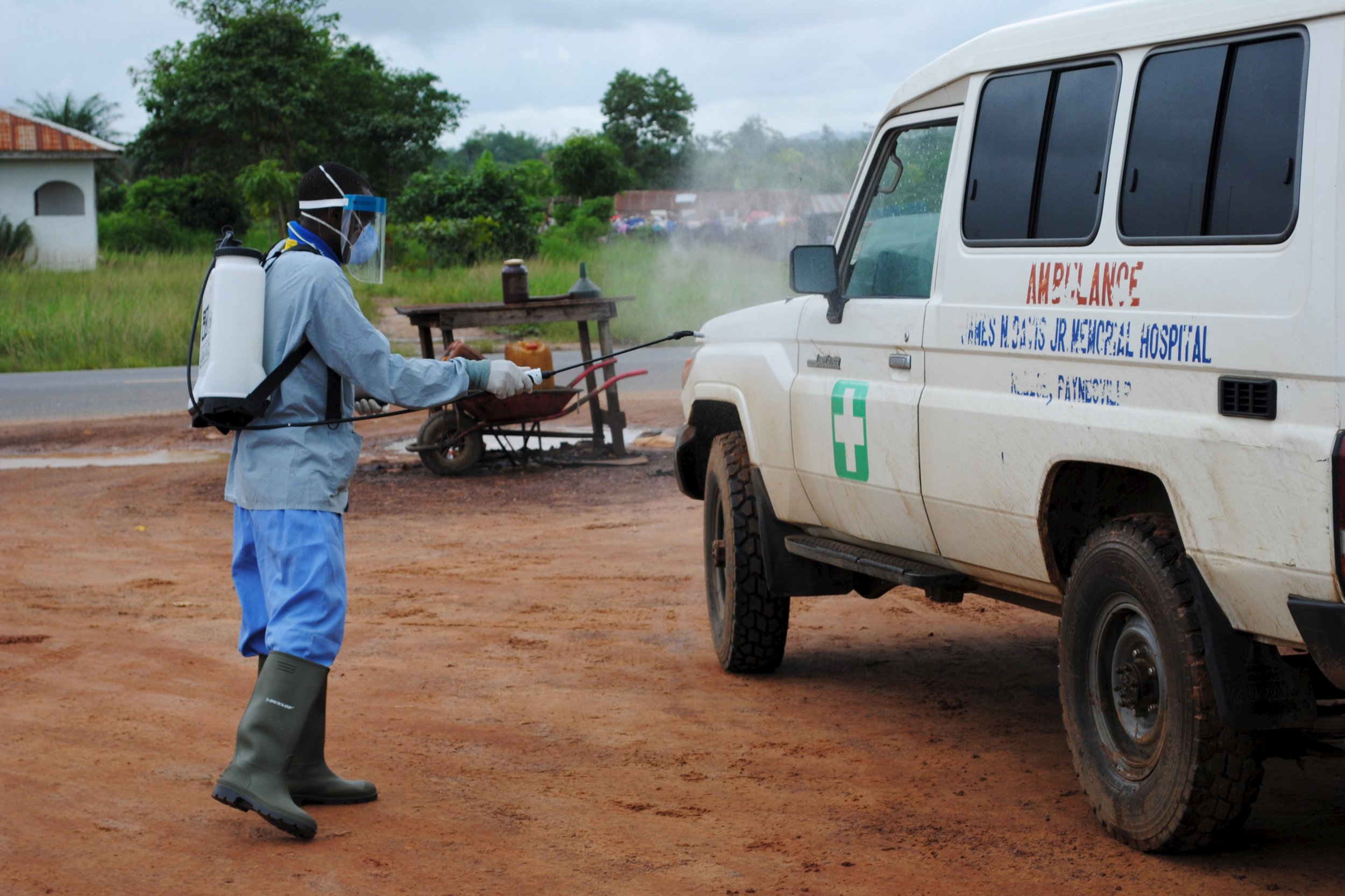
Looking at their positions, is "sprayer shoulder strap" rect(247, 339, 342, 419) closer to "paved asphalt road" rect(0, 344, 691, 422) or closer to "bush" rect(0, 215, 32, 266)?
"paved asphalt road" rect(0, 344, 691, 422)

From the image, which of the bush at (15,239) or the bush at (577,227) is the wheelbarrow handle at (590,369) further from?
the bush at (15,239)

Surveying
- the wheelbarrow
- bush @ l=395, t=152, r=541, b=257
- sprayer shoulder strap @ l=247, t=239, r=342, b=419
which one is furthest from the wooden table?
bush @ l=395, t=152, r=541, b=257

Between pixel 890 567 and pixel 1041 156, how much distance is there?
5.16ft

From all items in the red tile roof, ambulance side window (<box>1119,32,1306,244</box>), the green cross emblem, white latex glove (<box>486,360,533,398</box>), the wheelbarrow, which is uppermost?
the red tile roof

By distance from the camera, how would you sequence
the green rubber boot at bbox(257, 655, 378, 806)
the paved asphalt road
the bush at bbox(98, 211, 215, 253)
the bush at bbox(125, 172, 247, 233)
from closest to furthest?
the green rubber boot at bbox(257, 655, 378, 806)
the paved asphalt road
the bush at bbox(98, 211, 215, 253)
the bush at bbox(125, 172, 247, 233)

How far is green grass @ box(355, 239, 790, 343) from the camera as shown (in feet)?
90.9

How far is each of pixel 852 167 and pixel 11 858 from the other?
33917 millimetres

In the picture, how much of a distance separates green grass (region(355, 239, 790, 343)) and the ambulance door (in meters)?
19.4

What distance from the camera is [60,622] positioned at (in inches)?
297

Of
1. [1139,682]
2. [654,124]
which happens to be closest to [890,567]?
[1139,682]

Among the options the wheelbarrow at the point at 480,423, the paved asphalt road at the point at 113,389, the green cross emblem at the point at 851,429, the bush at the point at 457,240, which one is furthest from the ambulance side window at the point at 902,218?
the bush at the point at 457,240

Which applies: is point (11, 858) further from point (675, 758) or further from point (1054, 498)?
point (1054, 498)

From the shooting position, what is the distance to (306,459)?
4.65 meters

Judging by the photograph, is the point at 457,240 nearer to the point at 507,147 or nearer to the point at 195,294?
the point at 195,294
